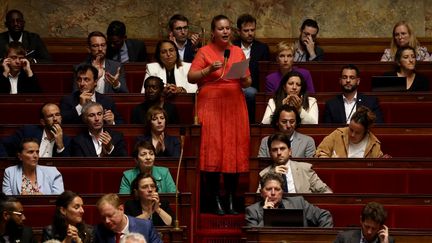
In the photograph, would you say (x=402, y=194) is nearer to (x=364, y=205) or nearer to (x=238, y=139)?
(x=364, y=205)

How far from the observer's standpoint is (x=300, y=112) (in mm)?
6750

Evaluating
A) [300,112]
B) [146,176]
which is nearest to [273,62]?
[300,112]

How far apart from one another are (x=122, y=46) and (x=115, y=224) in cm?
237

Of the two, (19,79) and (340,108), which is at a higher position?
(19,79)

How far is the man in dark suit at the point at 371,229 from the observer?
536cm

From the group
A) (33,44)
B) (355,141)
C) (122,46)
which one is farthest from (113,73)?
(355,141)

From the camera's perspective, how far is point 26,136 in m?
6.59

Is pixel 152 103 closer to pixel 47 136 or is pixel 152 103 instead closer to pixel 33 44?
pixel 47 136

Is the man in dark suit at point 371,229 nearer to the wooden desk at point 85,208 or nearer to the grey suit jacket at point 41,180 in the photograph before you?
the wooden desk at point 85,208

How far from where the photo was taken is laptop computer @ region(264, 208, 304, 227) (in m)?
5.61

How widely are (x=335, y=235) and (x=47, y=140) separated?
1.63 meters

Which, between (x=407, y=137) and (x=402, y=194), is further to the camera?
(x=407, y=137)

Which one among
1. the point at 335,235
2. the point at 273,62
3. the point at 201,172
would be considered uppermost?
the point at 273,62

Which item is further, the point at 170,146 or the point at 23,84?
the point at 23,84
